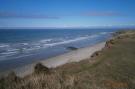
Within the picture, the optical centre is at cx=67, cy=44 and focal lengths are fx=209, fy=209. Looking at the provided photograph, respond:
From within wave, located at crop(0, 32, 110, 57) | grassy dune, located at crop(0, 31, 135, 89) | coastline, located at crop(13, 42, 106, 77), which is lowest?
wave, located at crop(0, 32, 110, 57)

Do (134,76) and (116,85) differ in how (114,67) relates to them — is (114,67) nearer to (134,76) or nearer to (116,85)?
(134,76)

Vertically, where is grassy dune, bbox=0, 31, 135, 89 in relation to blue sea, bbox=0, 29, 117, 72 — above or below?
above

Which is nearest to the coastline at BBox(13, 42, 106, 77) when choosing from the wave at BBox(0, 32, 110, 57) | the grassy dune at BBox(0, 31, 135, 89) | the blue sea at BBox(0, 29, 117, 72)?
the blue sea at BBox(0, 29, 117, 72)

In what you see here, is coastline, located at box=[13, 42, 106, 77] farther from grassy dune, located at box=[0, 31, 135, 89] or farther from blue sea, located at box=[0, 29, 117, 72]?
grassy dune, located at box=[0, 31, 135, 89]

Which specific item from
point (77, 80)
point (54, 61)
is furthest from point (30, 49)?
point (77, 80)

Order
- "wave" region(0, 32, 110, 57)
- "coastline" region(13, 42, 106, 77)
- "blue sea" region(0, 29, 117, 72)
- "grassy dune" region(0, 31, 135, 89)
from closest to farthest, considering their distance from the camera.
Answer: "grassy dune" region(0, 31, 135, 89) < "coastline" region(13, 42, 106, 77) < "blue sea" region(0, 29, 117, 72) < "wave" region(0, 32, 110, 57)


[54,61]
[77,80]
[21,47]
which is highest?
[77,80]

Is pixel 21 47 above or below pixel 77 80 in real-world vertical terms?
below

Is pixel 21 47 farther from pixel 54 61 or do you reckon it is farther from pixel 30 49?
pixel 54 61

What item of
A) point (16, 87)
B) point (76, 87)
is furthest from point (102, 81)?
point (16, 87)

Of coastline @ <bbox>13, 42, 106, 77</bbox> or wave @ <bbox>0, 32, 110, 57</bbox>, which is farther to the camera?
wave @ <bbox>0, 32, 110, 57</bbox>

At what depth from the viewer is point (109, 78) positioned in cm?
936

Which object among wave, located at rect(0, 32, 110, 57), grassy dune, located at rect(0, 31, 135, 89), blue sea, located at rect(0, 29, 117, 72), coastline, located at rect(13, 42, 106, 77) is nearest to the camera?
grassy dune, located at rect(0, 31, 135, 89)

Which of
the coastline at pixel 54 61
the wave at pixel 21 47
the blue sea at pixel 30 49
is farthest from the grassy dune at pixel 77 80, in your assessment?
the wave at pixel 21 47
